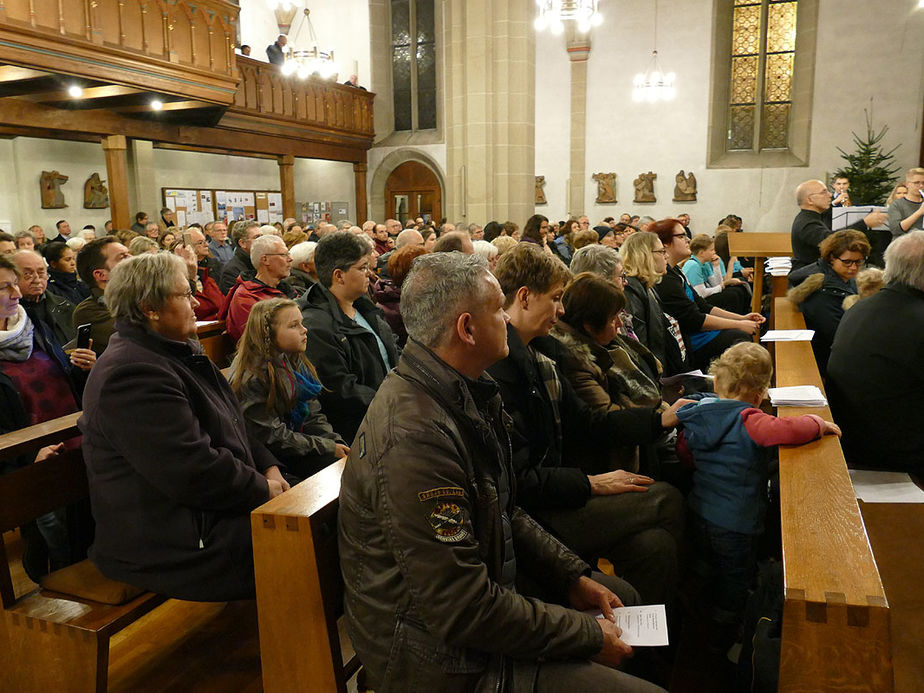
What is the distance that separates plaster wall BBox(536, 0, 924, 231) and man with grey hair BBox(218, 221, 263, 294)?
35.8 ft

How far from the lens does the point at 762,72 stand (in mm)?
15664

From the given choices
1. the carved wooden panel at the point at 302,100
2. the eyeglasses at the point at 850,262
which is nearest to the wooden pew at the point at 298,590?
the eyeglasses at the point at 850,262

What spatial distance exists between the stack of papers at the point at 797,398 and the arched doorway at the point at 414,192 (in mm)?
14591

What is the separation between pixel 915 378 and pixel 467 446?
2.52m

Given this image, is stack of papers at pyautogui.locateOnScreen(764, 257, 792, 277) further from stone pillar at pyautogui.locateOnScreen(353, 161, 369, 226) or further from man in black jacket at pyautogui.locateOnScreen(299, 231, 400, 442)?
stone pillar at pyautogui.locateOnScreen(353, 161, 369, 226)

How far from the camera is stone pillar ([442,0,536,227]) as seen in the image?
40.5 feet

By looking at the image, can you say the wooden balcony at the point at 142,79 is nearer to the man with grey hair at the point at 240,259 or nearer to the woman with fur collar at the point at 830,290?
the man with grey hair at the point at 240,259

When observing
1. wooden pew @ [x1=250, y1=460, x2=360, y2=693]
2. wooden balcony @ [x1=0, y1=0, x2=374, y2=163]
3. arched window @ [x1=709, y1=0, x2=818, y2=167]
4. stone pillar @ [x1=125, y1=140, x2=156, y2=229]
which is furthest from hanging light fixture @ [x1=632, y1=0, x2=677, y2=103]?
wooden pew @ [x1=250, y1=460, x2=360, y2=693]

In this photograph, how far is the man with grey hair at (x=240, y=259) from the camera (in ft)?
18.9

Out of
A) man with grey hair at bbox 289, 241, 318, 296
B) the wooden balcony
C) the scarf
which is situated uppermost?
the wooden balcony

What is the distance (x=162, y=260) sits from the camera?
234 cm

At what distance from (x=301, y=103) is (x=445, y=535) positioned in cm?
1376

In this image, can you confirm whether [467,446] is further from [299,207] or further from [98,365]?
[299,207]

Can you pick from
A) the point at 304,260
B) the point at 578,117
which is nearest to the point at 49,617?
the point at 304,260
